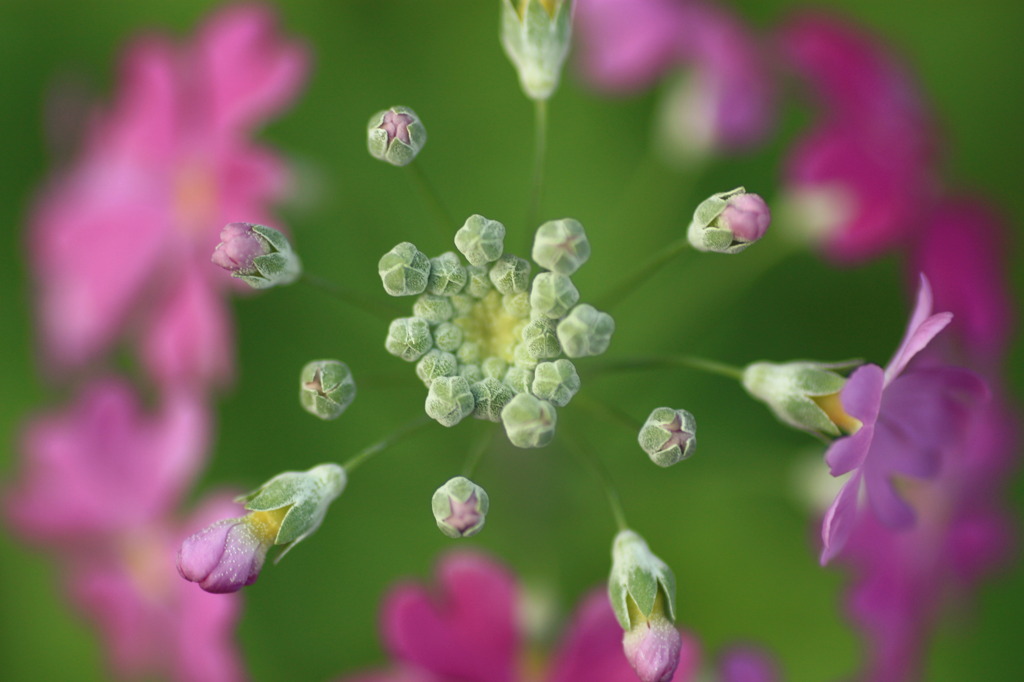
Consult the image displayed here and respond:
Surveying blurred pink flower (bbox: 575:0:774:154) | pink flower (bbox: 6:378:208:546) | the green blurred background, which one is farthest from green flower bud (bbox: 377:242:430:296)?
the green blurred background

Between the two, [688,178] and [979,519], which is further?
[688,178]

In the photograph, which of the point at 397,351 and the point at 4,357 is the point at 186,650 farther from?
the point at 4,357

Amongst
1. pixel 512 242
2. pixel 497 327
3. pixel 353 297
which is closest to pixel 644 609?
pixel 497 327

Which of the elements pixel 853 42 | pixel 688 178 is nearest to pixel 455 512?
pixel 853 42

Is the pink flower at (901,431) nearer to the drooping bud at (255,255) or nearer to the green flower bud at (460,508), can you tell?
the green flower bud at (460,508)

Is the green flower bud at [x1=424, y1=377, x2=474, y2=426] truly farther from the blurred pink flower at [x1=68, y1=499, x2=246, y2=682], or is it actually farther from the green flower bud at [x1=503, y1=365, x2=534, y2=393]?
the blurred pink flower at [x1=68, y1=499, x2=246, y2=682]

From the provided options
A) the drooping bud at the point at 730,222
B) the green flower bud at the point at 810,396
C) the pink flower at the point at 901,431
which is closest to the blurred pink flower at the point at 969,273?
the pink flower at the point at 901,431

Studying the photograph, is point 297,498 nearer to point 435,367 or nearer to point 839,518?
point 435,367
